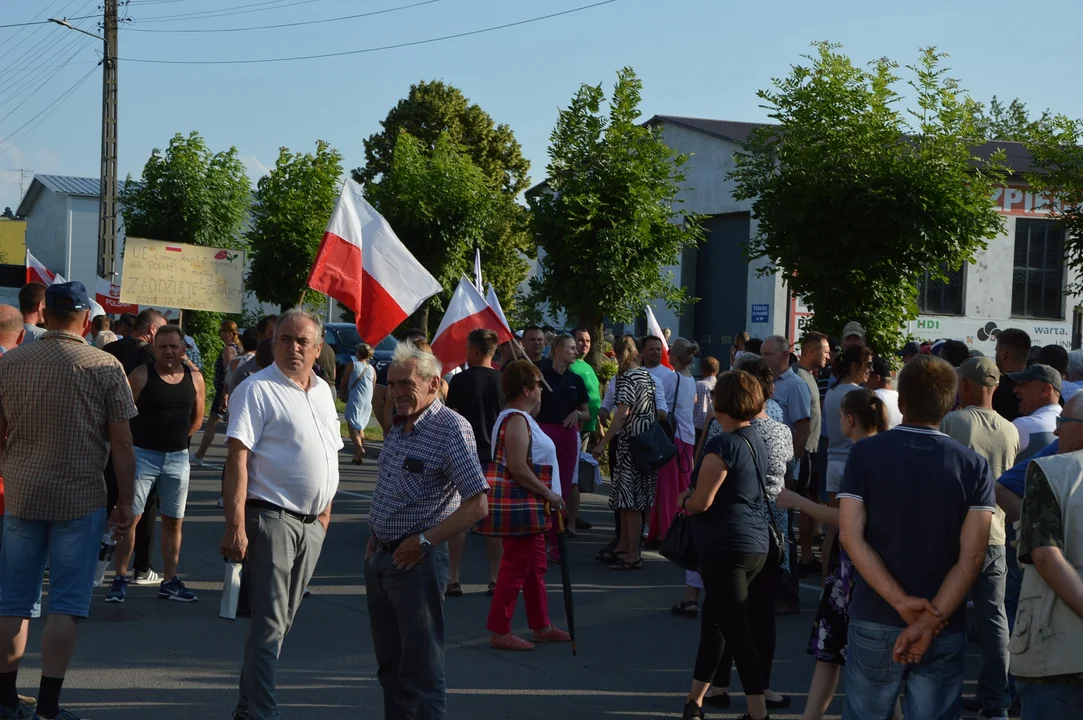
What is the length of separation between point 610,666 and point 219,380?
12.3m

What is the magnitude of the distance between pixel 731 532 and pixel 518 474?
186 centimetres

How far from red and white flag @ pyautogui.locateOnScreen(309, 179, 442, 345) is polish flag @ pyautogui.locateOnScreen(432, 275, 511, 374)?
1347 millimetres

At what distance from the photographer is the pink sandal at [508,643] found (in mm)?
7414

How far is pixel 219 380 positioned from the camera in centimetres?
1817

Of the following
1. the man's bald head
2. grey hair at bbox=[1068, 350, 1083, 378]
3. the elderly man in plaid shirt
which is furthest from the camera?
grey hair at bbox=[1068, 350, 1083, 378]

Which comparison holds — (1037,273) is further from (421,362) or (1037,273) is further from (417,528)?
(417,528)

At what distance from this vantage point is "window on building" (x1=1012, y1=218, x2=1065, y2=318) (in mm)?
37906

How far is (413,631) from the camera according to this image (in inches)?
190

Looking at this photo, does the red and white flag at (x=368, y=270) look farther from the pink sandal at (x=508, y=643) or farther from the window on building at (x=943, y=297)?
the window on building at (x=943, y=297)

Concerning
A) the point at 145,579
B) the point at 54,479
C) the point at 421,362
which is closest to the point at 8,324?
the point at 54,479

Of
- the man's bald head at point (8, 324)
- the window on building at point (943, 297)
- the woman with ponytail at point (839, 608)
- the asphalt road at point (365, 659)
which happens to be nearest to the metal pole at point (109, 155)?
the asphalt road at point (365, 659)

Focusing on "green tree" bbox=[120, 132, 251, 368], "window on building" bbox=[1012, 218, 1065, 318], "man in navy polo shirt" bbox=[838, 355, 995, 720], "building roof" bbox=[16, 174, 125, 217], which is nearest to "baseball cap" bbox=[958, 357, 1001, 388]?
"man in navy polo shirt" bbox=[838, 355, 995, 720]

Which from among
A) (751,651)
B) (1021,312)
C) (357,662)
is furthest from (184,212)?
(1021,312)

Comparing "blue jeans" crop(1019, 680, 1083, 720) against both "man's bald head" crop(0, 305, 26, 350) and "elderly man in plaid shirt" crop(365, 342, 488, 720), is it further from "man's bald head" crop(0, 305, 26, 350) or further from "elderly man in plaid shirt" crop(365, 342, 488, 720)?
"man's bald head" crop(0, 305, 26, 350)
